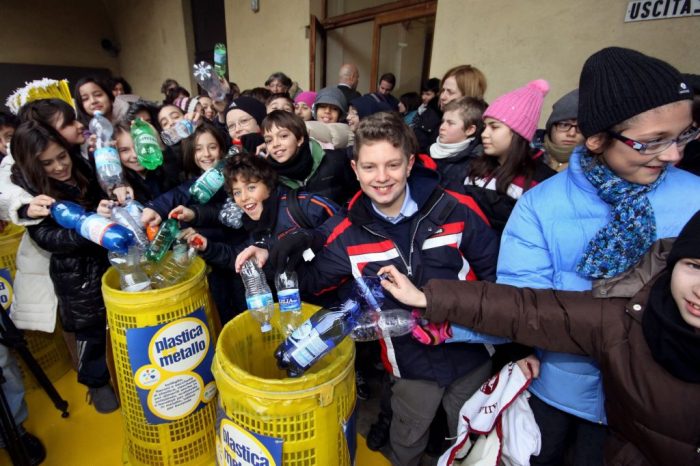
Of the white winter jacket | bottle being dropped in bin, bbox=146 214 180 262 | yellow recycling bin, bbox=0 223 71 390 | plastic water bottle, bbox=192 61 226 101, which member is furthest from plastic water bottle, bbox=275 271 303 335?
plastic water bottle, bbox=192 61 226 101

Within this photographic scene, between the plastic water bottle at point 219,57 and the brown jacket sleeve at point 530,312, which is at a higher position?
the plastic water bottle at point 219,57

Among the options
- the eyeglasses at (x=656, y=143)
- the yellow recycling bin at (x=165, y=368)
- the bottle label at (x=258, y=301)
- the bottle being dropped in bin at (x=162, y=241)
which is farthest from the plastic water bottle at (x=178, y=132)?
the eyeglasses at (x=656, y=143)

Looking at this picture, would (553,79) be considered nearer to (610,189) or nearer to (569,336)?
(610,189)

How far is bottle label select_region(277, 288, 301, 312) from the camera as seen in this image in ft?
4.26

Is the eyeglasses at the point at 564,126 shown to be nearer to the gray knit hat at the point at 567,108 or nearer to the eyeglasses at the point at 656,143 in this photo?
the gray knit hat at the point at 567,108

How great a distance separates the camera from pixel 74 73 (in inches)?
448

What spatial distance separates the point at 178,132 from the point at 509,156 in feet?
8.27

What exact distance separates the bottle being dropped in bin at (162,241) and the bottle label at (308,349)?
109cm

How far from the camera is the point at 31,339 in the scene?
88.8 inches

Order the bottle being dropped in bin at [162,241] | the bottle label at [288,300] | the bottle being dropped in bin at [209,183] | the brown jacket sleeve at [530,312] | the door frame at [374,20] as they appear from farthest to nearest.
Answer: the door frame at [374,20] → the bottle being dropped in bin at [209,183] → the bottle being dropped in bin at [162,241] → the bottle label at [288,300] → the brown jacket sleeve at [530,312]

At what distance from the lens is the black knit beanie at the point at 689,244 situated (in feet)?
2.73

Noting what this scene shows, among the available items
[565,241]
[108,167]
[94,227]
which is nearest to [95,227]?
[94,227]

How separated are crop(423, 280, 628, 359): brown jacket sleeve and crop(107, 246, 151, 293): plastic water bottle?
Answer: 1.31 meters

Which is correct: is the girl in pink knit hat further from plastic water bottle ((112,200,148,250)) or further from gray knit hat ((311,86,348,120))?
gray knit hat ((311,86,348,120))
